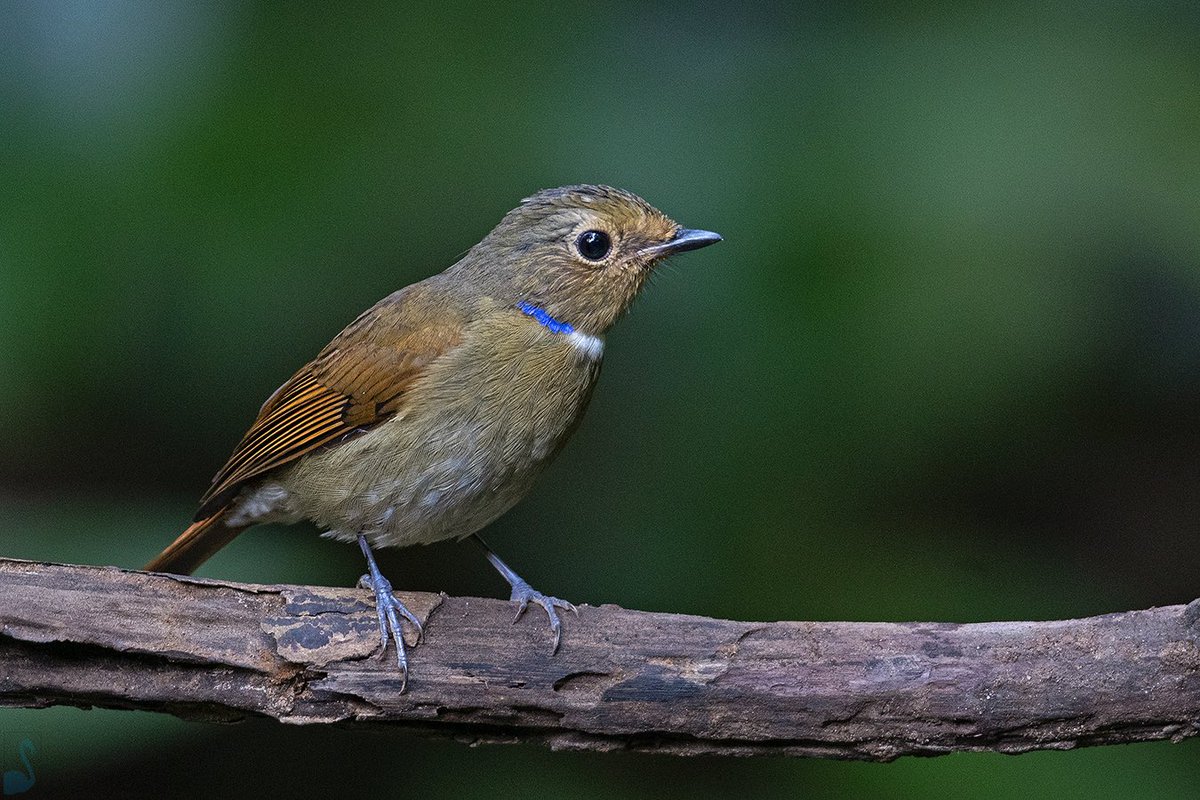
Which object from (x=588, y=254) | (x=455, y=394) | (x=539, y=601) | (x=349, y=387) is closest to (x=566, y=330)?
(x=588, y=254)

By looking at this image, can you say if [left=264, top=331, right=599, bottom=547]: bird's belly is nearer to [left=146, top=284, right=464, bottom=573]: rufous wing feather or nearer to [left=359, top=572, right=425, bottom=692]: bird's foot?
[left=146, top=284, right=464, bottom=573]: rufous wing feather

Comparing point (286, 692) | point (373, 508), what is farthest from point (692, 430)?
point (286, 692)

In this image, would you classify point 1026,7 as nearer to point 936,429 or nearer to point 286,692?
point 936,429

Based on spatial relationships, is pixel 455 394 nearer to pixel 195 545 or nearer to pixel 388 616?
pixel 388 616

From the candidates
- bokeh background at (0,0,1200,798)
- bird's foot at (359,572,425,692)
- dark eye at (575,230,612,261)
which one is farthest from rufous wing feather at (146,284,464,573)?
bird's foot at (359,572,425,692)

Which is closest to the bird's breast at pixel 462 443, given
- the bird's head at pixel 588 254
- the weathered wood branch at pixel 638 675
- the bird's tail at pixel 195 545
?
the bird's head at pixel 588 254

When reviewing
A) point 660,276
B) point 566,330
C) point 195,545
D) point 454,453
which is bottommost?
point 195,545
